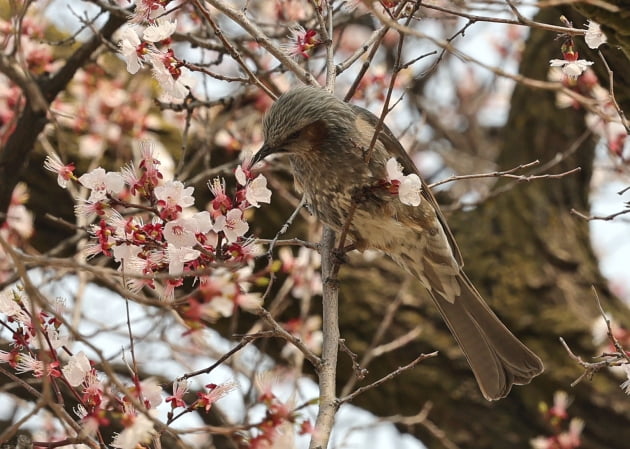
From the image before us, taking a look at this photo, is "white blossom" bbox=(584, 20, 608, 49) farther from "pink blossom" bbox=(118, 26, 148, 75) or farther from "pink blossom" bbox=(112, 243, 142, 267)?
"pink blossom" bbox=(112, 243, 142, 267)

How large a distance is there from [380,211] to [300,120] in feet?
1.53

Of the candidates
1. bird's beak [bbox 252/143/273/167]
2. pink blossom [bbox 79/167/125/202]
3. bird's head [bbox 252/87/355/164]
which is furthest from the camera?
bird's head [bbox 252/87/355/164]

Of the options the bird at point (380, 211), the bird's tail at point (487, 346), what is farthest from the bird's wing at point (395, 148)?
the bird's tail at point (487, 346)

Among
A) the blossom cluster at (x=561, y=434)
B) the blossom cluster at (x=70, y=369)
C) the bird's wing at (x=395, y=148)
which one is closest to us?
the blossom cluster at (x=70, y=369)

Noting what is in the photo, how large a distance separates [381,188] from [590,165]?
3.09 m

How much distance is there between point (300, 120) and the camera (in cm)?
311

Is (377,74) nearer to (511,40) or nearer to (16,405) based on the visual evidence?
(16,405)

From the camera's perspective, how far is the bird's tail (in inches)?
136

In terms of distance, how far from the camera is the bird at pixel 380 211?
313 centimetres

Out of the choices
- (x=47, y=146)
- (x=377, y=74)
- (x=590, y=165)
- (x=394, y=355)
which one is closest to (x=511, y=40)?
(x=590, y=165)

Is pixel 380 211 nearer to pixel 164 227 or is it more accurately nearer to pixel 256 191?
pixel 256 191

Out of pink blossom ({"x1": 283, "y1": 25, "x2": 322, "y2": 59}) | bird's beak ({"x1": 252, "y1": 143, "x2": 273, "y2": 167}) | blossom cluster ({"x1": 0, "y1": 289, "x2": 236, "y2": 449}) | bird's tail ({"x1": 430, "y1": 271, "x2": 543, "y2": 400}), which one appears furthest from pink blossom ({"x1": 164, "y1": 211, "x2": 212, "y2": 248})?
bird's tail ({"x1": 430, "y1": 271, "x2": 543, "y2": 400})

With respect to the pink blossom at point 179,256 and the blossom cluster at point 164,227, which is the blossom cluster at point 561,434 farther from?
the pink blossom at point 179,256

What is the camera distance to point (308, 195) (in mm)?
3355
